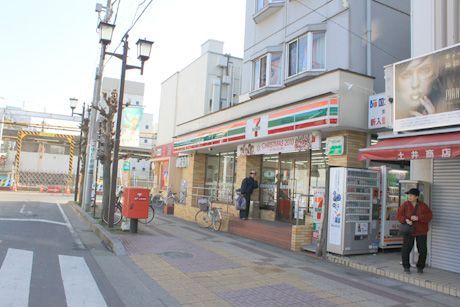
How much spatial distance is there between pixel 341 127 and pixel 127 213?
6.90 meters

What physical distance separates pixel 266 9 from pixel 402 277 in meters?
11.3

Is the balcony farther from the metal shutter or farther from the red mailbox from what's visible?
the metal shutter

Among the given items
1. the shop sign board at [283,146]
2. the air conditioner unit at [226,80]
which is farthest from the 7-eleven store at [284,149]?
the air conditioner unit at [226,80]

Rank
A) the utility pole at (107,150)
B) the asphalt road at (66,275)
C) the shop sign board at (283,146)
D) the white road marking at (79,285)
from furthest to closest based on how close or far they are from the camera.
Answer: the utility pole at (107,150) < the shop sign board at (283,146) < the asphalt road at (66,275) < the white road marking at (79,285)

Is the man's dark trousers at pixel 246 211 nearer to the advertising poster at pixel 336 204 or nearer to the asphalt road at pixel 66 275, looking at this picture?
the advertising poster at pixel 336 204

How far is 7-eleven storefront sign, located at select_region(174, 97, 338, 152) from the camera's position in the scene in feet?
34.9

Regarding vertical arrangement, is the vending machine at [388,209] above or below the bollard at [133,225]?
above

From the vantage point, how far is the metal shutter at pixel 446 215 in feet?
27.1

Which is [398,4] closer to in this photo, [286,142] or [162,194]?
[286,142]

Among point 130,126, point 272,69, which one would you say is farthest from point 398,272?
point 130,126

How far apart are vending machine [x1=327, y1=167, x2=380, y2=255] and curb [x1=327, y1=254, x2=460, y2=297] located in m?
0.28

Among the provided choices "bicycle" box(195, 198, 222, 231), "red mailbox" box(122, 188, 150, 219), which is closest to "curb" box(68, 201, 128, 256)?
"red mailbox" box(122, 188, 150, 219)

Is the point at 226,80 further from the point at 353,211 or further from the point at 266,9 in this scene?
the point at 353,211

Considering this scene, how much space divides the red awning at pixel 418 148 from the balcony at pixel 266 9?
8.11 metres
